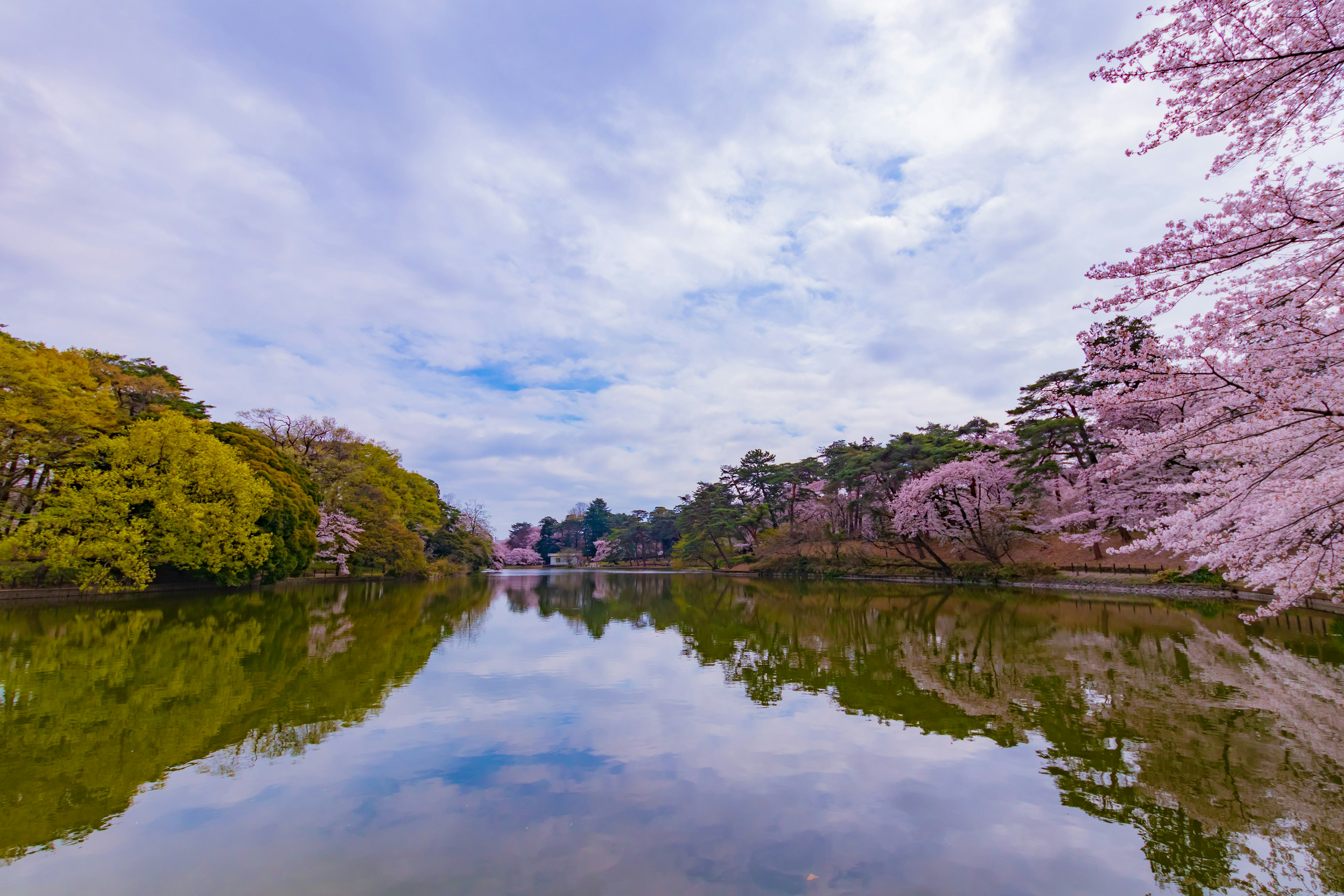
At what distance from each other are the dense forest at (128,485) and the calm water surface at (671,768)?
770 cm

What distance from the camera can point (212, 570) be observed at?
20.1 m

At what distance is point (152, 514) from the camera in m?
18.5

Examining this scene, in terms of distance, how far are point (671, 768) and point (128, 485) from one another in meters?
21.5

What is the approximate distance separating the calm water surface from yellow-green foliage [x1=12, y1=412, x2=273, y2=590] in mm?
7373

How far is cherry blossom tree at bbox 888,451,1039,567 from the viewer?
3022cm

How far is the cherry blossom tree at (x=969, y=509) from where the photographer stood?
99.1 ft

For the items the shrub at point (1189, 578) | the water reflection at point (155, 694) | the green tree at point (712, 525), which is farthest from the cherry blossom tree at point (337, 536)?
the shrub at point (1189, 578)

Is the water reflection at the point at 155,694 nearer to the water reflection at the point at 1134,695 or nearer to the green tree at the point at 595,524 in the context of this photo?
the water reflection at the point at 1134,695

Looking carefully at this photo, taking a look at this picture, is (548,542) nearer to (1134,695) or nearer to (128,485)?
(128,485)

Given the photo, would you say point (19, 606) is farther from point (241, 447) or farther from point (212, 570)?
point (241, 447)

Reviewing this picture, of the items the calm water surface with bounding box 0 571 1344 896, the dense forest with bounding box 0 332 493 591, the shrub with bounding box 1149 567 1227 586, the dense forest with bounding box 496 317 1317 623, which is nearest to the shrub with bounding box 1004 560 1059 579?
the dense forest with bounding box 496 317 1317 623

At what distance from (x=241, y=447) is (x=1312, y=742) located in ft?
96.9

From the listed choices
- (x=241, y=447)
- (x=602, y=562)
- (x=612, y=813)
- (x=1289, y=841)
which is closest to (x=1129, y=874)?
(x=1289, y=841)

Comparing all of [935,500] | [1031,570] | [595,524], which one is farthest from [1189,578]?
[595,524]
